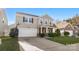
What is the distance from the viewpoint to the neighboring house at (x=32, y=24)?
9.57ft

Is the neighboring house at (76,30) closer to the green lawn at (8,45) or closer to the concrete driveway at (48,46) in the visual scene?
the concrete driveway at (48,46)

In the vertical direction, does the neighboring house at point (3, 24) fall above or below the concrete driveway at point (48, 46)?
above

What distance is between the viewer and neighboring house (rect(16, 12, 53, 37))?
2918mm

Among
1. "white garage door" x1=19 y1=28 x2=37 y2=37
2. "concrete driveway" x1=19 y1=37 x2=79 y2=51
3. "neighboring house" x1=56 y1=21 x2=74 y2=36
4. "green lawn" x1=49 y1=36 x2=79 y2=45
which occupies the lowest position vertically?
"concrete driveway" x1=19 y1=37 x2=79 y2=51

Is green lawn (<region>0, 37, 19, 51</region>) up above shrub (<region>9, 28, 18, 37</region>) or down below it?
below

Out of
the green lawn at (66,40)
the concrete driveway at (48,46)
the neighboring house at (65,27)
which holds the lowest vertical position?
the concrete driveway at (48,46)

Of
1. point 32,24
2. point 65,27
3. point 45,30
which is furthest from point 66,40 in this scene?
point 32,24

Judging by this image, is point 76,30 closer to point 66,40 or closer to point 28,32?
point 66,40

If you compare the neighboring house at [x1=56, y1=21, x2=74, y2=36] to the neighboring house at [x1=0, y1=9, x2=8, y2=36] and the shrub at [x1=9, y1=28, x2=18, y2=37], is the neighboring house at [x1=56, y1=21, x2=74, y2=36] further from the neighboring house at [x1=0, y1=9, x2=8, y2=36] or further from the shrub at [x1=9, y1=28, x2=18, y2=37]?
the neighboring house at [x1=0, y1=9, x2=8, y2=36]

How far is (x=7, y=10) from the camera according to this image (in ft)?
9.54

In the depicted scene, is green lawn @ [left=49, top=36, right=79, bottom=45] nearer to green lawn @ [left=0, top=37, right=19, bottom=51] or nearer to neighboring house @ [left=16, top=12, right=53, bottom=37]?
neighboring house @ [left=16, top=12, right=53, bottom=37]

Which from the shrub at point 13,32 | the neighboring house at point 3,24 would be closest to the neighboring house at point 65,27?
the shrub at point 13,32

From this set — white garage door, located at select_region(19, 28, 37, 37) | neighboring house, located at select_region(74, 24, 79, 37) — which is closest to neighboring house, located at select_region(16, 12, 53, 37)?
white garage door, located at select_region(19, 28, 37, 37)
